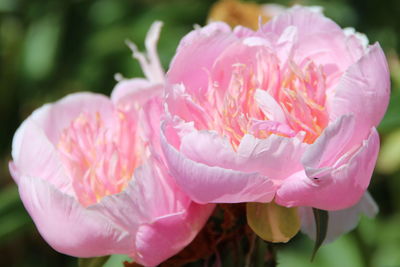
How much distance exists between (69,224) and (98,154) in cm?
7

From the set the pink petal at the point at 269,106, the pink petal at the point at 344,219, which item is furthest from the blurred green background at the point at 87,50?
the pink petal at the point at 269,106

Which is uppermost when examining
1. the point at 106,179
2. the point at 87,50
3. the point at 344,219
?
the point at 106,179

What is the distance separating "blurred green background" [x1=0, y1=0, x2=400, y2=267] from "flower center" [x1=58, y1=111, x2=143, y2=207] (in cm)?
68

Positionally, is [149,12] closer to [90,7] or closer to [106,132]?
[90,7]

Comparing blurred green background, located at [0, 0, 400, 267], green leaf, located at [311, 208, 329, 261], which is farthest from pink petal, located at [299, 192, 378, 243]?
blurred green background, located at [0, 0, 400, 267]

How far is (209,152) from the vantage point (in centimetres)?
45

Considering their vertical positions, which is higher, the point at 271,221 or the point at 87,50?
the point at 271,221

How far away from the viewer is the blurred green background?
128 cm

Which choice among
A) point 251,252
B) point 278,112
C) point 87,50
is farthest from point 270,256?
point 87,50

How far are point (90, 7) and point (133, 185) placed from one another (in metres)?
1.23

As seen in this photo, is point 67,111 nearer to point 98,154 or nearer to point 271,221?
point 98,154

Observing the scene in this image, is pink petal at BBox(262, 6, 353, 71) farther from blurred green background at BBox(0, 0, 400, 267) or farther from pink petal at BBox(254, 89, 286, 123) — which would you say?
blurred green background at BBox(0, 0, 400, 267)

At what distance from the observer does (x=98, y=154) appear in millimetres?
529

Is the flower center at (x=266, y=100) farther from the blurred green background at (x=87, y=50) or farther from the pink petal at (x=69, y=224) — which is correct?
the blurred green background at (x=87, y=50)
